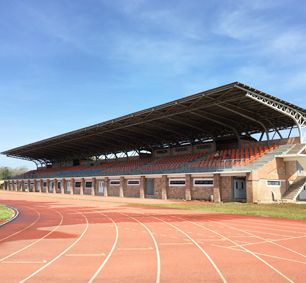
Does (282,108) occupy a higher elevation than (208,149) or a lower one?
higher

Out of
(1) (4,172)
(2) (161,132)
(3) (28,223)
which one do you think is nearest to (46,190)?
(2) (161,132)

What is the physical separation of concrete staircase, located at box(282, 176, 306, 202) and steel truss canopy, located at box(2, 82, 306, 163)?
4.08 metres

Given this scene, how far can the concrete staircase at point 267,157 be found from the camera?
32219mm

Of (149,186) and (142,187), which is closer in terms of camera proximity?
(142,187)

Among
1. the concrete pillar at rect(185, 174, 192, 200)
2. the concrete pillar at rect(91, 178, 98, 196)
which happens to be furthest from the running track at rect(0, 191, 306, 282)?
the concrete pillar at rect(91, 178, 98, 196)

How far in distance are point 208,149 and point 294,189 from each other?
15.5 metres

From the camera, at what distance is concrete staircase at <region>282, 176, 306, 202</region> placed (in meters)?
33.4

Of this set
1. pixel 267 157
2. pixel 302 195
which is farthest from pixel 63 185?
pixel 302 195

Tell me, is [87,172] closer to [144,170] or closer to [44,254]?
[144,170]

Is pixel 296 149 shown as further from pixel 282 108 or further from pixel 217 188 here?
pixel 217 188

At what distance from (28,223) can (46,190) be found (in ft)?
175

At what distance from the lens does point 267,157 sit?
3441cm

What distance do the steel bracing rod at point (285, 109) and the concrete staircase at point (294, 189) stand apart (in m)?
3.97

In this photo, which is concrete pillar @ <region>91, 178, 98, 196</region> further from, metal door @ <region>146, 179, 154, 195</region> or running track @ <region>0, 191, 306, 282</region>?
running track @ <region>0, 191, 306, 282</region>
